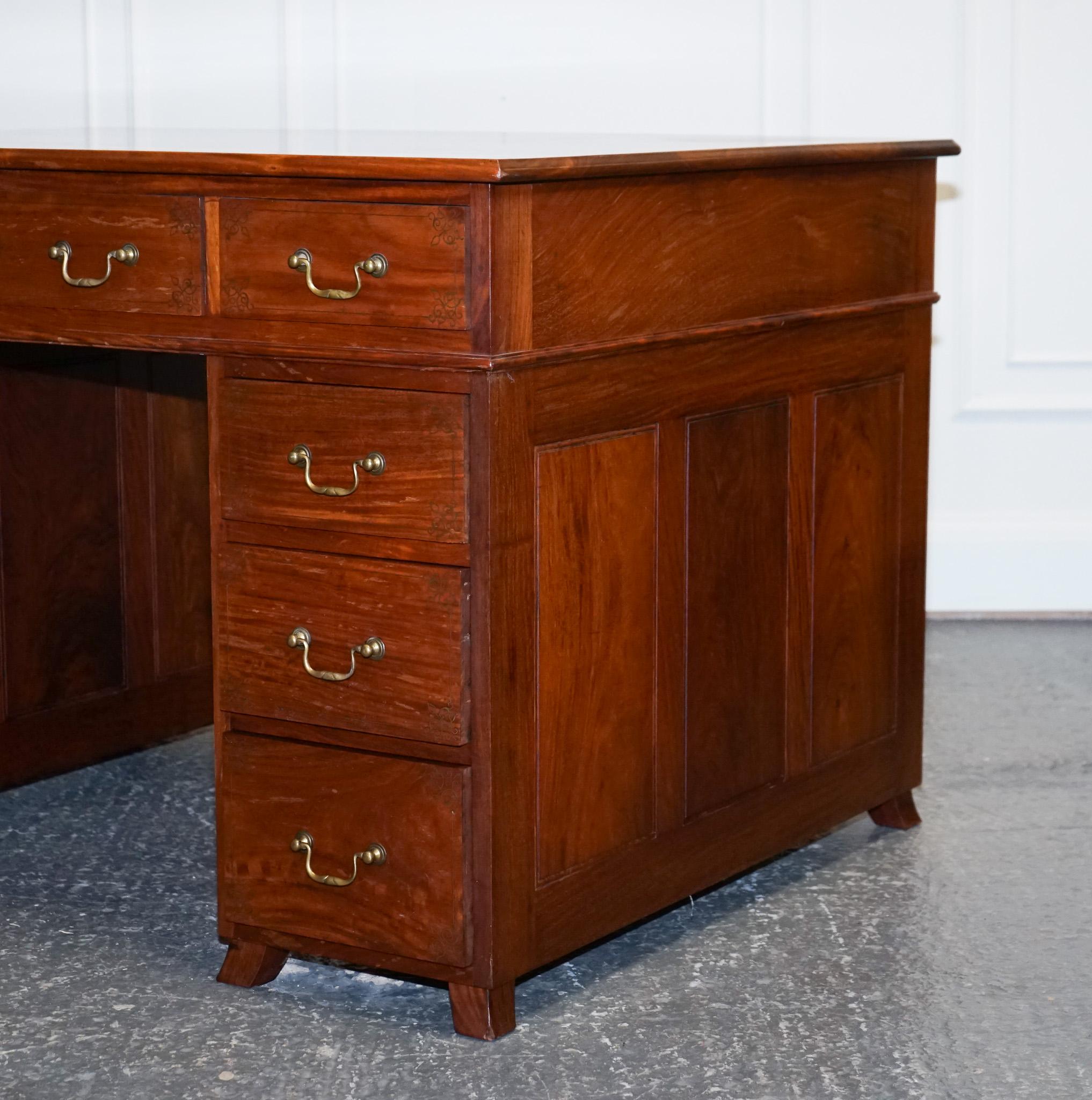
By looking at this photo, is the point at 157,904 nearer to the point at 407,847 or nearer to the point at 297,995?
the point at 297,995

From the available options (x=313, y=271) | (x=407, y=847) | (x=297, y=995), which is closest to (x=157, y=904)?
(x=297, y=995)

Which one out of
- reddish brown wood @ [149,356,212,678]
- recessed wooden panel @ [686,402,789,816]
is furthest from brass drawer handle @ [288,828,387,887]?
reddish brown wood @ [149,356,212,678]

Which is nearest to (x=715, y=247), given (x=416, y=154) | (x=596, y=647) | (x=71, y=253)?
(x=416, y=154)

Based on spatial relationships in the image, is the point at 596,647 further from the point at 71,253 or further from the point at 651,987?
the point at 71,253

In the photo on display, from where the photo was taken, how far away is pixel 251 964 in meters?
2.12

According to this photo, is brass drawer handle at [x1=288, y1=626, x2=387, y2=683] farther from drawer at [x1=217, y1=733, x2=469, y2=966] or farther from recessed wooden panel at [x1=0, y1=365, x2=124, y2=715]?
recessed wooden panel at [x1=0, y1=365, x2=124, y2=715]

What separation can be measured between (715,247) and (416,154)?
368mm

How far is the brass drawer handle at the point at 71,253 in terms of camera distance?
6.66 feet

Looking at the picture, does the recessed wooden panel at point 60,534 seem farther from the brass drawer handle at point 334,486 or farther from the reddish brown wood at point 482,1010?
the reddish brown wood at point 482,1010

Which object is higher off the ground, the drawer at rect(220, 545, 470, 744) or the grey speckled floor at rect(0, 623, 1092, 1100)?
the drawer at rect(220, 545, 470, 744)

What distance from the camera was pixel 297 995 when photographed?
210 centimetres

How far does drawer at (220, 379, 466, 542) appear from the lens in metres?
1.87

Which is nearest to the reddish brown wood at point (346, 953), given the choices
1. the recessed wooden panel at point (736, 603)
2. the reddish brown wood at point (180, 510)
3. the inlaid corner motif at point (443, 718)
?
the inlaid corner motif at point (443, 718)

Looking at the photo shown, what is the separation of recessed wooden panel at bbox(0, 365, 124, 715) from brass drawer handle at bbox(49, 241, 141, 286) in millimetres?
692
